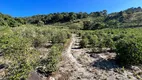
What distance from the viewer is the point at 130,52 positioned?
41.2ft

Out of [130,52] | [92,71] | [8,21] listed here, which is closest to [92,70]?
[92,71]

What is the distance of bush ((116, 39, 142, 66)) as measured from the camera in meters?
12.5

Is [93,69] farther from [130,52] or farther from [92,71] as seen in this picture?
[130,52]

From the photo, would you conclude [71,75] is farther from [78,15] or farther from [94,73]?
[78,15]

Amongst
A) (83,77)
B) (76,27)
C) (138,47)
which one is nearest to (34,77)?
(83,77)

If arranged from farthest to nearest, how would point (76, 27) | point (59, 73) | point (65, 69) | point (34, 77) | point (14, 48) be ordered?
point (76, 27) → point (65, 69) → point (59, 73) → point (14, 48) → point (34, 77)

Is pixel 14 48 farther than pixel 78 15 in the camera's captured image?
No

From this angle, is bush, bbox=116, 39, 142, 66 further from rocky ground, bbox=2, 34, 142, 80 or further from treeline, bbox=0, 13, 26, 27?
treeline, bbox=0, 13, 26, 27

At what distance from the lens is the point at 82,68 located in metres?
12.6

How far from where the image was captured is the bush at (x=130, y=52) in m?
12.5

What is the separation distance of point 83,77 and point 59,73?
220cm

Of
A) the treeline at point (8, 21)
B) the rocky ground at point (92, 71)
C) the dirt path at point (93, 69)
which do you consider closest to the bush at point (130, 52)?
the rocky ground at point (92, 71)

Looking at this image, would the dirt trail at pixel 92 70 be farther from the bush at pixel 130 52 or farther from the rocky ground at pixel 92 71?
the bush at pixel 130 52

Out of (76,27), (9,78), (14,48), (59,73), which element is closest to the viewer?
(9,78)
